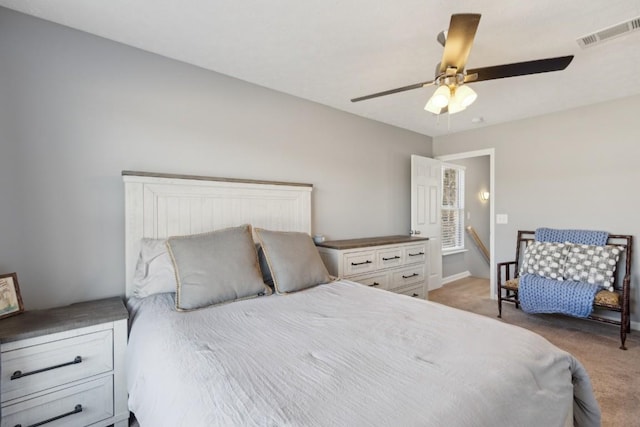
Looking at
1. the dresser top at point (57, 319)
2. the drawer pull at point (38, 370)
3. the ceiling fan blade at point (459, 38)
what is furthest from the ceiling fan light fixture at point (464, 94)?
the drawer pull at point (38, 370)

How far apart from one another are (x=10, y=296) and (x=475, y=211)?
659 cm

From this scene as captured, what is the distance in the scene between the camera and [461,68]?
71.3 inches

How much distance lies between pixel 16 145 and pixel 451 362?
8.94ft

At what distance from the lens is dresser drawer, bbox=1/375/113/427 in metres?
1.48

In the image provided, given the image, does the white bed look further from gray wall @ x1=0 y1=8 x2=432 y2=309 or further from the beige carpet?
the beige carpet

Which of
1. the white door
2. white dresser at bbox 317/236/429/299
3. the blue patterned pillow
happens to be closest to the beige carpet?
the white door

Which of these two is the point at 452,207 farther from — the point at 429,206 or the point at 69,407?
the point at 69,407

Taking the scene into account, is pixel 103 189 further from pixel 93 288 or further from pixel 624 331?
pixel 624 331

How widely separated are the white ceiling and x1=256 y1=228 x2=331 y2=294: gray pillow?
145cm

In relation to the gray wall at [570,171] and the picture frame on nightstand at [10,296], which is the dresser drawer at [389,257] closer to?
the gray wall at [570,171]

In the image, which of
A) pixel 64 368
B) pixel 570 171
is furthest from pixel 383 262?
pixel 64 368

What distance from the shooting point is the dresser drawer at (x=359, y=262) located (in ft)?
9.95

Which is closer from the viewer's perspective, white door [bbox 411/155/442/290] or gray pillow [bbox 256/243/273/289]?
gray pillow [bbox 256/243/273/289]

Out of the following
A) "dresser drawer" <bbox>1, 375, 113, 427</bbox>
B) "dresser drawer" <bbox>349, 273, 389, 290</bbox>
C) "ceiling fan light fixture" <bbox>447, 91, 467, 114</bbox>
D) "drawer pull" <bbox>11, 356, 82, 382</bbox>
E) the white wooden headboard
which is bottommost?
"dresser drawer" <bbox>1, 375, 113, 427</bbox>
